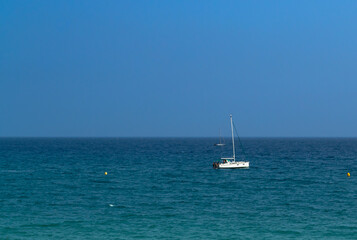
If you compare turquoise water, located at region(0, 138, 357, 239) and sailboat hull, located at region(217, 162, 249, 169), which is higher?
sailboat hull, located at region(217, 162, 249, 169)

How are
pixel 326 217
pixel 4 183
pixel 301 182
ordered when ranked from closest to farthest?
pixel 326 217 < pixel 4 183 < pixel 301 182

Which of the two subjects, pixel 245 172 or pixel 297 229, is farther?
pixel 245 172

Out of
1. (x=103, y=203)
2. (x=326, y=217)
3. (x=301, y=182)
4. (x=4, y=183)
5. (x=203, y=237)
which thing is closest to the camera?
(x=203, y=237)

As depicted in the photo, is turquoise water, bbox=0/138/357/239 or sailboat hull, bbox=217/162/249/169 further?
sailboat hull, bbox=217/162/249/169

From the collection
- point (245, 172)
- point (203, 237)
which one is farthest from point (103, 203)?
point (245, 172)

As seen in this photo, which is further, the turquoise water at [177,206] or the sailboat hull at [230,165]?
the sailboat hull at [230,165]

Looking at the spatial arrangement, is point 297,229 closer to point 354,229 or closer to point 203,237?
point 354,229

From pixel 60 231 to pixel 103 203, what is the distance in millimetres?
16294

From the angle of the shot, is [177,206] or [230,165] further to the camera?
[230,165]

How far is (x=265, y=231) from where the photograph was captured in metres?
43.6

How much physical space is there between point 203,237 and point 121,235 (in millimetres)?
8130

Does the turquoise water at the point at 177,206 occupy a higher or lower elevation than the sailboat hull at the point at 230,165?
lower

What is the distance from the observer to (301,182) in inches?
3346

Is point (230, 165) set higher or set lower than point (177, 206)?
higher
